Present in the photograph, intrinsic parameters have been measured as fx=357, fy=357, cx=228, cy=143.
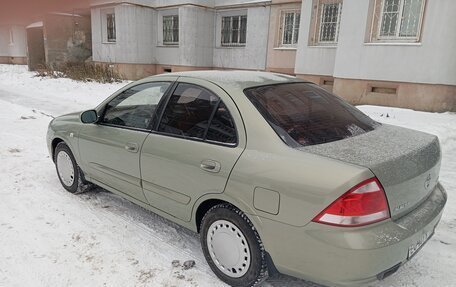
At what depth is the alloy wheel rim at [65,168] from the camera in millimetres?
4246

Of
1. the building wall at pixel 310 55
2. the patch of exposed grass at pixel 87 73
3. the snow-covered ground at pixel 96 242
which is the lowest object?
the snow-covered ground at pixel 96 242

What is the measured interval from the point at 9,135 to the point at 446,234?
7.10 m

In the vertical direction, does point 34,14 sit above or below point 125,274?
above

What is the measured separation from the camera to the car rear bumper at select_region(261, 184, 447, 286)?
209 cm

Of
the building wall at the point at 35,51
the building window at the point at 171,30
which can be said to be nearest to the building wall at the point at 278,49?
the building window at the point at 171,30

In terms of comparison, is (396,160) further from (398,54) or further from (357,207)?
(398,54)

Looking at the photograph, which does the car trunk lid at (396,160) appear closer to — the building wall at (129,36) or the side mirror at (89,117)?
the side mirror at (89,117)

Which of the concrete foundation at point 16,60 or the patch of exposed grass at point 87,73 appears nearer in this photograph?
the patch of exposed grass at point 87,73

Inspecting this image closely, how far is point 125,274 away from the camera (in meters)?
2.79

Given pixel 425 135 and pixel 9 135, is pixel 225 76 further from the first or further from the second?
pixel 9 135

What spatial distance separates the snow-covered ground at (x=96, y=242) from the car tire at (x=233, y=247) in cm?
16

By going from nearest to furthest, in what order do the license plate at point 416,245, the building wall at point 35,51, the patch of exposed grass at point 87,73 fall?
the license plate at point 416,245 < the patch of exposed grass at point 87,73 < the building wall at point 35,51

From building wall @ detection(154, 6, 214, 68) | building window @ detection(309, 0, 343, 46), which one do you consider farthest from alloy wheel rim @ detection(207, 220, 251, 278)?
building wall @ detection(154, 6, 214, 68)

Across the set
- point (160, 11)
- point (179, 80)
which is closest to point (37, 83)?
point (160, 11)
